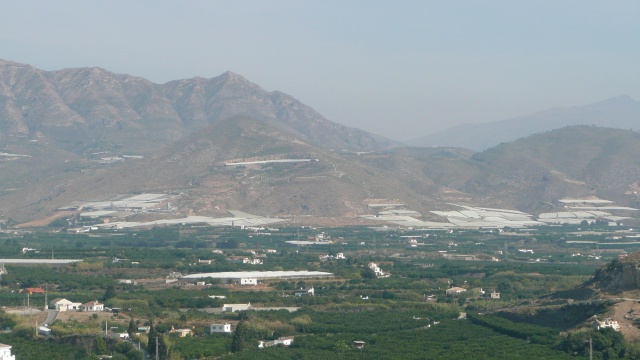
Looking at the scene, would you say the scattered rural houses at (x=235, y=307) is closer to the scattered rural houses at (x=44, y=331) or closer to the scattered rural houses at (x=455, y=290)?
the scattered rural houses at (x=44, y=331)

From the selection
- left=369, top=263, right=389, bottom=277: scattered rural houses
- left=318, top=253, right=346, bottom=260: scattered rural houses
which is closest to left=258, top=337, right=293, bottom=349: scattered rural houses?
left=369, top=263, right=389, bottom=277: scattered rural houses

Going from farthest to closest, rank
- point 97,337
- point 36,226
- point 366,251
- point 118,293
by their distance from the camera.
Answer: point 36,226 → point 366,251 → point 118,293 → point 97,337

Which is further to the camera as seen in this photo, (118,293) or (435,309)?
(118,293)

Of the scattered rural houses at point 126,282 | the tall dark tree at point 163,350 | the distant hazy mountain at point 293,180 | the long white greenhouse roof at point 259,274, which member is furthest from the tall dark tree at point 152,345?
the distant hazy mountain at point 293,180

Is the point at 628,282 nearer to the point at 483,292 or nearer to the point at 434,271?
the point at 483,292

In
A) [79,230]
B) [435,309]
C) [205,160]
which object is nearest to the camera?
[435,309]

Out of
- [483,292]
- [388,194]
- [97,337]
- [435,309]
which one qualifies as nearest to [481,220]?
[388,194]

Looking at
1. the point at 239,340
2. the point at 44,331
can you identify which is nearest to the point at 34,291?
the point at 44,331
